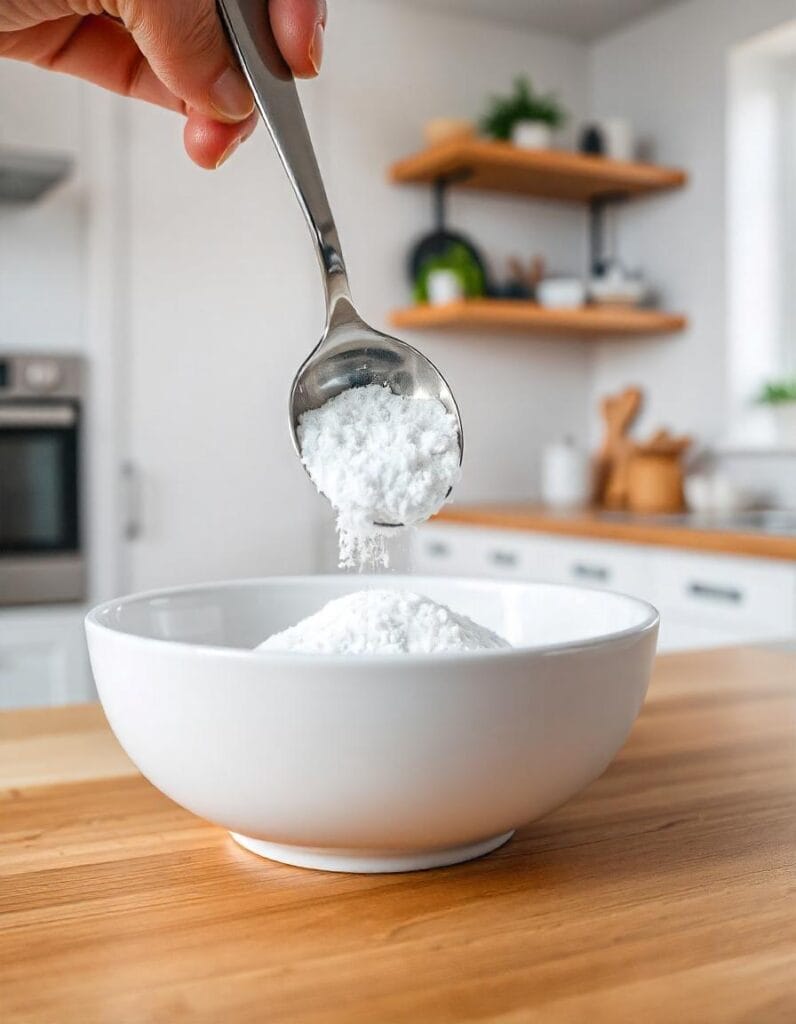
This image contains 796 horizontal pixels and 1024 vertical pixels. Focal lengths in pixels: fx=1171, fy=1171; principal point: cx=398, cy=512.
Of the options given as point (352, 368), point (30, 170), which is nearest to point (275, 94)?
point (352, 368)

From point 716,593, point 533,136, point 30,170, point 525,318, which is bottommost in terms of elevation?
point 716,593

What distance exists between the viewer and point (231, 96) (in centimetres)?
89

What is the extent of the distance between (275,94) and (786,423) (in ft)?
8.96

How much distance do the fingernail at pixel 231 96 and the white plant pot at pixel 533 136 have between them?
2576 millimetres

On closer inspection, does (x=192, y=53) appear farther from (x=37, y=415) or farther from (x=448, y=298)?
(x=448, y=298)

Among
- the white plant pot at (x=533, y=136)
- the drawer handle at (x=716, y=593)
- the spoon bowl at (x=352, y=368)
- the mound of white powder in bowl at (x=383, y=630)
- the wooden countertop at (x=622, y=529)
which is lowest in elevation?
the drawer handle at (x=716, y=593)

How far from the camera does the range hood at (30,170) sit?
8.31 ft

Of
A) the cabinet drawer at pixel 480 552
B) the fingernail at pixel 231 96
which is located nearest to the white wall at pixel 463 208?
the cabinet drawer at pixel 480 552

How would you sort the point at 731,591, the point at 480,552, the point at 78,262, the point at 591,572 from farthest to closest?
1. the point at 480,552
2. the point at 78,262
3. the point at 591,572
4. the point at 731,591

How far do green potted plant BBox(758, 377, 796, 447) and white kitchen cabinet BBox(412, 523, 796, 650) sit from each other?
819 millimetres

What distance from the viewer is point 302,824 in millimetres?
541

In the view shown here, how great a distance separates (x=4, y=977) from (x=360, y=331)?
1.76 feet

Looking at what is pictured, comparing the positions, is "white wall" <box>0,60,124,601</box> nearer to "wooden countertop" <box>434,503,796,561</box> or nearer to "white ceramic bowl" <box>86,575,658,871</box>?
"wooden countertop" <box>434,503,796,561</box>

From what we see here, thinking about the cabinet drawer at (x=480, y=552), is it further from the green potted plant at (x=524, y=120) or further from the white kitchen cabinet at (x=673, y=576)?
the green potted plant at (x=524, y=120)
